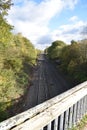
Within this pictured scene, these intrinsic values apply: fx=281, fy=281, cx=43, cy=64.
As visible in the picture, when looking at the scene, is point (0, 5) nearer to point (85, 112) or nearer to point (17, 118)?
point (85, 112)

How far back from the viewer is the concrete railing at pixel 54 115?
161 inches

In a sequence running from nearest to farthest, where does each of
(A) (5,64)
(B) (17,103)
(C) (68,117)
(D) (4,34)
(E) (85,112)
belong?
(C) (68,117) < (E) (85,112) < (D) (4,34) < (B) (17,103) < (A) (5,64)

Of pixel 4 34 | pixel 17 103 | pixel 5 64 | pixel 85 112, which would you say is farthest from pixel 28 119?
pixel 5 64

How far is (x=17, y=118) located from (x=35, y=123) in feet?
1.36

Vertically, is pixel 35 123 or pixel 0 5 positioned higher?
pixel 0 5

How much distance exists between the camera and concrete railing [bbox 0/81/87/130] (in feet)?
13.4

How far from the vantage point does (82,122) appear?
7.52 meters

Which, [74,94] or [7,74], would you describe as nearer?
[74,94]

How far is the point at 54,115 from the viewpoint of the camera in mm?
5246

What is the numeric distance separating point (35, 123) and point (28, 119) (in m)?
0.13

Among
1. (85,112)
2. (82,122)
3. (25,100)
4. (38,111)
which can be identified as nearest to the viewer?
(38,111)

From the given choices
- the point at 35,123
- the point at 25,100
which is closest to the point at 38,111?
the point at 35,123

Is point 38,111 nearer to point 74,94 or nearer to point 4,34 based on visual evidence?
point 74,94

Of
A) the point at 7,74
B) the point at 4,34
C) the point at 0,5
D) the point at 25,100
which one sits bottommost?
the point at 25,100
